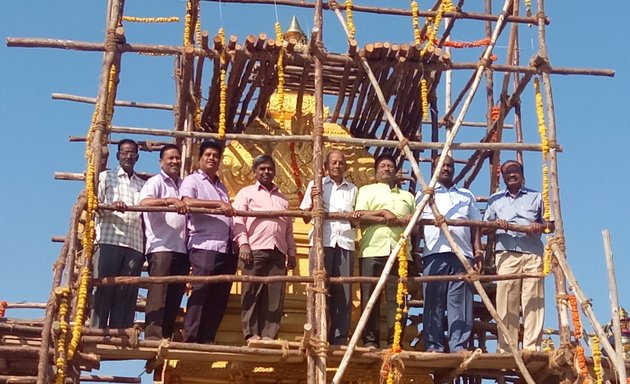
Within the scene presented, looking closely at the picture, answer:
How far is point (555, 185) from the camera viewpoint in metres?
9.79

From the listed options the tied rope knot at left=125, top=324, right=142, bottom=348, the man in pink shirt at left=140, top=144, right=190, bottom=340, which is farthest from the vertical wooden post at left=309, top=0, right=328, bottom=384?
the tied rope knot at left=125, top=324, right=142, bottom=348

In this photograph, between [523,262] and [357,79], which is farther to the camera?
[357,79]

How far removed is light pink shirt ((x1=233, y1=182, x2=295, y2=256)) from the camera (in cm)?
938

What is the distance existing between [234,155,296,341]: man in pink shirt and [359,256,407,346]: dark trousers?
726 millimetres

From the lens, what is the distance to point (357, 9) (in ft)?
34.4

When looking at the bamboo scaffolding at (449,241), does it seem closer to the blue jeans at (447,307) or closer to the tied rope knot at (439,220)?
the tied rope knot at (439,220)

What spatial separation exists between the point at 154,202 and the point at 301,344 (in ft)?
5.88

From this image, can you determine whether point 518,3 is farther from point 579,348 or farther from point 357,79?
point 579,348

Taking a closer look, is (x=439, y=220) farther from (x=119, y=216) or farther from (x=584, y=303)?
(x=119, y=216)

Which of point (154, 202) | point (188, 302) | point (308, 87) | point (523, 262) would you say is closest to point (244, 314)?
point (188, 302)

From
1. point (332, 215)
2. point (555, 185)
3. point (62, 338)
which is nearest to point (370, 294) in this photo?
point (332, 215)

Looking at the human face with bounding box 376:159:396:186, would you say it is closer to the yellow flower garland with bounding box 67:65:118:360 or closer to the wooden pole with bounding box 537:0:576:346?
the wooden pole with bounding box 537:0:576:346

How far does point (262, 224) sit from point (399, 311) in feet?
4.82

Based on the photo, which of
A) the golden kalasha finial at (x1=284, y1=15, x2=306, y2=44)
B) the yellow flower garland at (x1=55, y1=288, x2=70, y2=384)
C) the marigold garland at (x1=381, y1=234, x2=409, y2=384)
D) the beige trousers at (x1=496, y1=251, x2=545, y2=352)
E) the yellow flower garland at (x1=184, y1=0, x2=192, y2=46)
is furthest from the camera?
the golden kalasha finial at (x1=284, y1=15, x2=306, y2=44)
